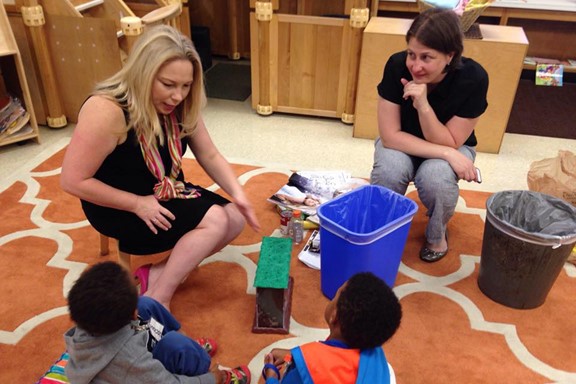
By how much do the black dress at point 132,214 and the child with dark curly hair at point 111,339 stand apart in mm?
402

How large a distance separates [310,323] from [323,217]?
0.35m

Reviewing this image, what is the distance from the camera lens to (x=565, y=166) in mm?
1956

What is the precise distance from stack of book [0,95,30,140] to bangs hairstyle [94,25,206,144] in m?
1.46

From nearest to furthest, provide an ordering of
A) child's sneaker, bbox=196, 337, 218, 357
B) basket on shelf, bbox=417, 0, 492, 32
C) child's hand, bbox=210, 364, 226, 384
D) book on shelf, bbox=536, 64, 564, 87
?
child's hand, bbox=210, 364, 226, 384 → child's sneaker, bbox=196, 337, 218, 357 → basket on shelf, bbox=417, 0, 492, 32 → book on shelf, bbox=536, 64, 564, 87

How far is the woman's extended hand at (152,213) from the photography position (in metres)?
1.48

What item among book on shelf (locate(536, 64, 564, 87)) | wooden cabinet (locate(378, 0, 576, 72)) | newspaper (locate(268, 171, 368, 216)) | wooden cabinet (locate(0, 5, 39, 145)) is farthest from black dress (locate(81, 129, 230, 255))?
book on shelf (locate(536, 64, 564, 87))

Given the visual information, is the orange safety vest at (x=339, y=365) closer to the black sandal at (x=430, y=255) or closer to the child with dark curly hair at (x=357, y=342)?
the child with dark curly hair at (x=357, y=342)

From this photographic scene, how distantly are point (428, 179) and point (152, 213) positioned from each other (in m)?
0.95

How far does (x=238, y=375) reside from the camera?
1355 millimetres

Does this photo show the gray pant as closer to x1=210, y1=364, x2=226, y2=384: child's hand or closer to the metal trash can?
the metal trash can

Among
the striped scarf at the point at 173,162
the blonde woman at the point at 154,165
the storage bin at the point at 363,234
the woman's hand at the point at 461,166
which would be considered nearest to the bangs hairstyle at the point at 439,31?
the woman's hand at the point at 461,166

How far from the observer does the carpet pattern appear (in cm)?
146

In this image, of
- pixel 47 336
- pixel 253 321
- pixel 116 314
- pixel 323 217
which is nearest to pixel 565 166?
pixel 323 217

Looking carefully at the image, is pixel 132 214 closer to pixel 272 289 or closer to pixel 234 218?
pixel 234 218
